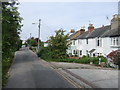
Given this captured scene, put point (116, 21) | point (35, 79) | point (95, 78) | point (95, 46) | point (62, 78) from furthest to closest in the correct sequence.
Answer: point (95, 46) → point (116, 21) → point (62, 78) → point (95, 78) → point (35, 79)

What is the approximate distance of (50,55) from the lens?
32.9 m

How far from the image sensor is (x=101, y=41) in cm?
3244

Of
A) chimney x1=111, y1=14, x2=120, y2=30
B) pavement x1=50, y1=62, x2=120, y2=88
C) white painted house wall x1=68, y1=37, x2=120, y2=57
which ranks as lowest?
pavement x1=50, y1=62, x2=120, y2=88

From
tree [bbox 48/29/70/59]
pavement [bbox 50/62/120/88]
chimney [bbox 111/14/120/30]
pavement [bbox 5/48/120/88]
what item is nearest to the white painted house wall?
chimney [bbox 111/14/120/30]

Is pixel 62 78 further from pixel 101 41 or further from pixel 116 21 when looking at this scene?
pixel 101 41

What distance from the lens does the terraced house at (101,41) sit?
28.4 metres

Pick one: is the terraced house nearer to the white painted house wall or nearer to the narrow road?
the white painted house wall

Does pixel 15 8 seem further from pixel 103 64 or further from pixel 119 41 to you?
pixel 119 41

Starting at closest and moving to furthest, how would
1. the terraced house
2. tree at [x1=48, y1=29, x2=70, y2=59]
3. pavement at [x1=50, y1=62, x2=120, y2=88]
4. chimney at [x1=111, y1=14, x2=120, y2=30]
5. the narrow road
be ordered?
the narrow road, pavement at [x1=50, y1=62, x2=120, y2=88], the terraced house, chimney at [x1=111, y1=14, x2=120, y2=30], tree at [x1=48, y1=29, x2=70, y2=59]

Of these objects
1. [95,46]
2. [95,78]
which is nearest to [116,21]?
[95,46]

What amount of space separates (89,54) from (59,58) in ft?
26.3

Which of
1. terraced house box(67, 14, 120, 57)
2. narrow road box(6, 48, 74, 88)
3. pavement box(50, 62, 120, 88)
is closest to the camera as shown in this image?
narrow road box(6, 48, 74, 88)

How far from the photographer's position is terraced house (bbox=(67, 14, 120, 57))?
2842 centimetres

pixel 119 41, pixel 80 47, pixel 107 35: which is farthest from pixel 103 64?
pixel 80 47
